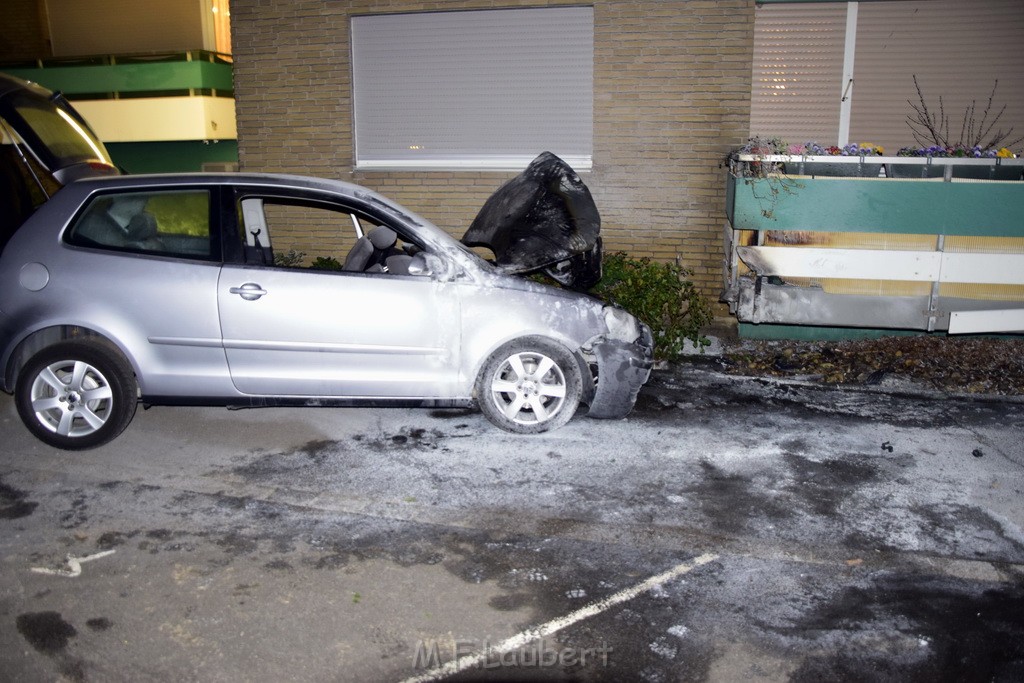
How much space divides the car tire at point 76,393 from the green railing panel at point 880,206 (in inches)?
226

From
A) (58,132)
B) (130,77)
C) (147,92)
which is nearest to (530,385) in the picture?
(58,132)

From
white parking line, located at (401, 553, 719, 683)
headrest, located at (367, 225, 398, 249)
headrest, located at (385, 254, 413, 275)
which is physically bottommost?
white parking line, located at (401, 553, 719, 683)

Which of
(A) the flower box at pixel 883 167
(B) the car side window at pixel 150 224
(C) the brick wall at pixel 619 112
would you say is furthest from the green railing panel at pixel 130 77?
(A) the flower box at pixel 883 167

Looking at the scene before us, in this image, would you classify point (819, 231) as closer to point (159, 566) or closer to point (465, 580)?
point (465, 580)

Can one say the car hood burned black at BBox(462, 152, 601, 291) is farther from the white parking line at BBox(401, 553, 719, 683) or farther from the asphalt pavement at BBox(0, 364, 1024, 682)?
the white parking line at BBox(401, 553, 719, 683)

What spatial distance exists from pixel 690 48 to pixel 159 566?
24.2 ft

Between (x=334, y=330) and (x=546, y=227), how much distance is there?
6.20 feet

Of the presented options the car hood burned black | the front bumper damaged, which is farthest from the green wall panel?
the front bumper damaged

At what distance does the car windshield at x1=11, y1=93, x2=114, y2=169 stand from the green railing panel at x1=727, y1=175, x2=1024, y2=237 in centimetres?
626

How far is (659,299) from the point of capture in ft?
28.1

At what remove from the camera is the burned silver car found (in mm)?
5824

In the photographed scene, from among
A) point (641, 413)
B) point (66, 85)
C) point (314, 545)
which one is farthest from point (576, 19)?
point (66, 85)

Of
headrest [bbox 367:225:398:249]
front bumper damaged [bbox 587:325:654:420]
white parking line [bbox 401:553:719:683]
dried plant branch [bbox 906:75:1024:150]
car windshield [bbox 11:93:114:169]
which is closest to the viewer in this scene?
white parking line [bbox 401:553:719:683]

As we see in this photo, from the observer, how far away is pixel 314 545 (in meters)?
4.71
